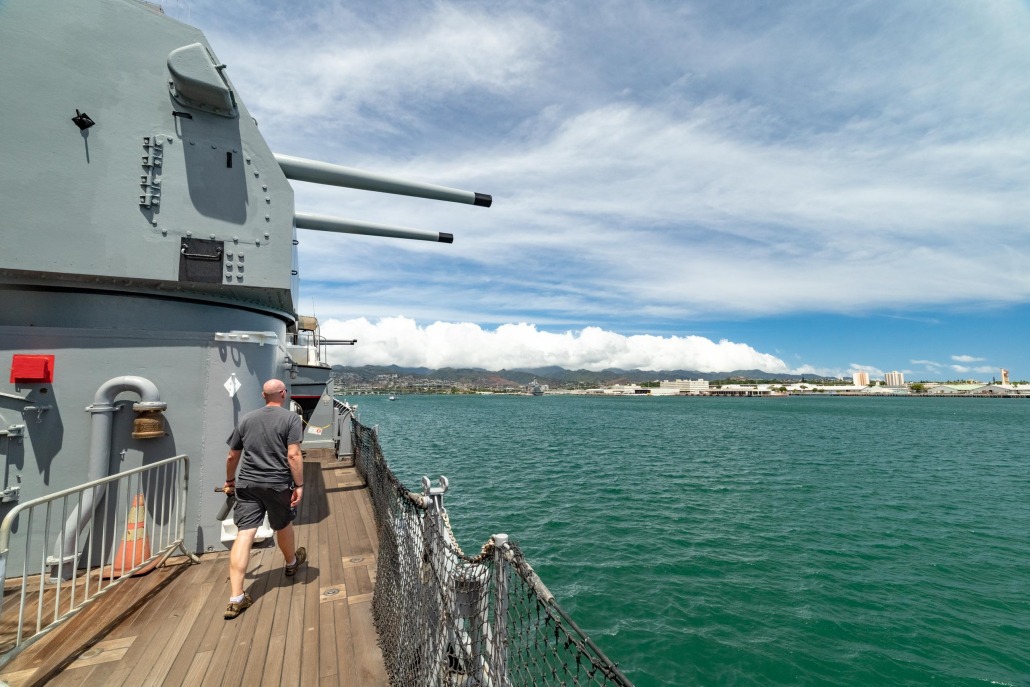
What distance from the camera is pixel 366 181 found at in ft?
23.2

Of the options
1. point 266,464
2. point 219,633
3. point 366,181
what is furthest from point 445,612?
point 366,181

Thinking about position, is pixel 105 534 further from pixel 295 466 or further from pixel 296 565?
pixel 295 466

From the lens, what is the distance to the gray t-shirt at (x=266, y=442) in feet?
12.1

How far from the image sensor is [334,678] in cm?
279

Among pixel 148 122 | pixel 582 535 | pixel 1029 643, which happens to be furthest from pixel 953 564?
pixel 148 122

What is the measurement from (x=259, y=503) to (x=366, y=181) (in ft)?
16.4

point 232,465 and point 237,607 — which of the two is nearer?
point 237,607

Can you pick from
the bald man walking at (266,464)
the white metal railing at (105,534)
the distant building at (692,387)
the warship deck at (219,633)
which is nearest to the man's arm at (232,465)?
the bald man walking at (266,464)

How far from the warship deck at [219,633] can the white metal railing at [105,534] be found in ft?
0.67

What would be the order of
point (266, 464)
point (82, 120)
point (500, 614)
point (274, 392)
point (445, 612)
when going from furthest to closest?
point (82, 120), point (274, 392), point (266, 464), point (445, 612), point (500, 614)

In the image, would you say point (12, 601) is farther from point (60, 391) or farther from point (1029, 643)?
point (1029, 643)

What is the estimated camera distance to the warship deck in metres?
2.79

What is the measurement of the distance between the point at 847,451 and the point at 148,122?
1310 inches

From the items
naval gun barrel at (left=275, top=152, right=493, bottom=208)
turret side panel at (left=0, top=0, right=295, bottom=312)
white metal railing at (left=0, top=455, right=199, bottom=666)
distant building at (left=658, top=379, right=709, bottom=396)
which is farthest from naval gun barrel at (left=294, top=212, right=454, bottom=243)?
distant building at (left=658, top=379, right=709, bottom=396)
